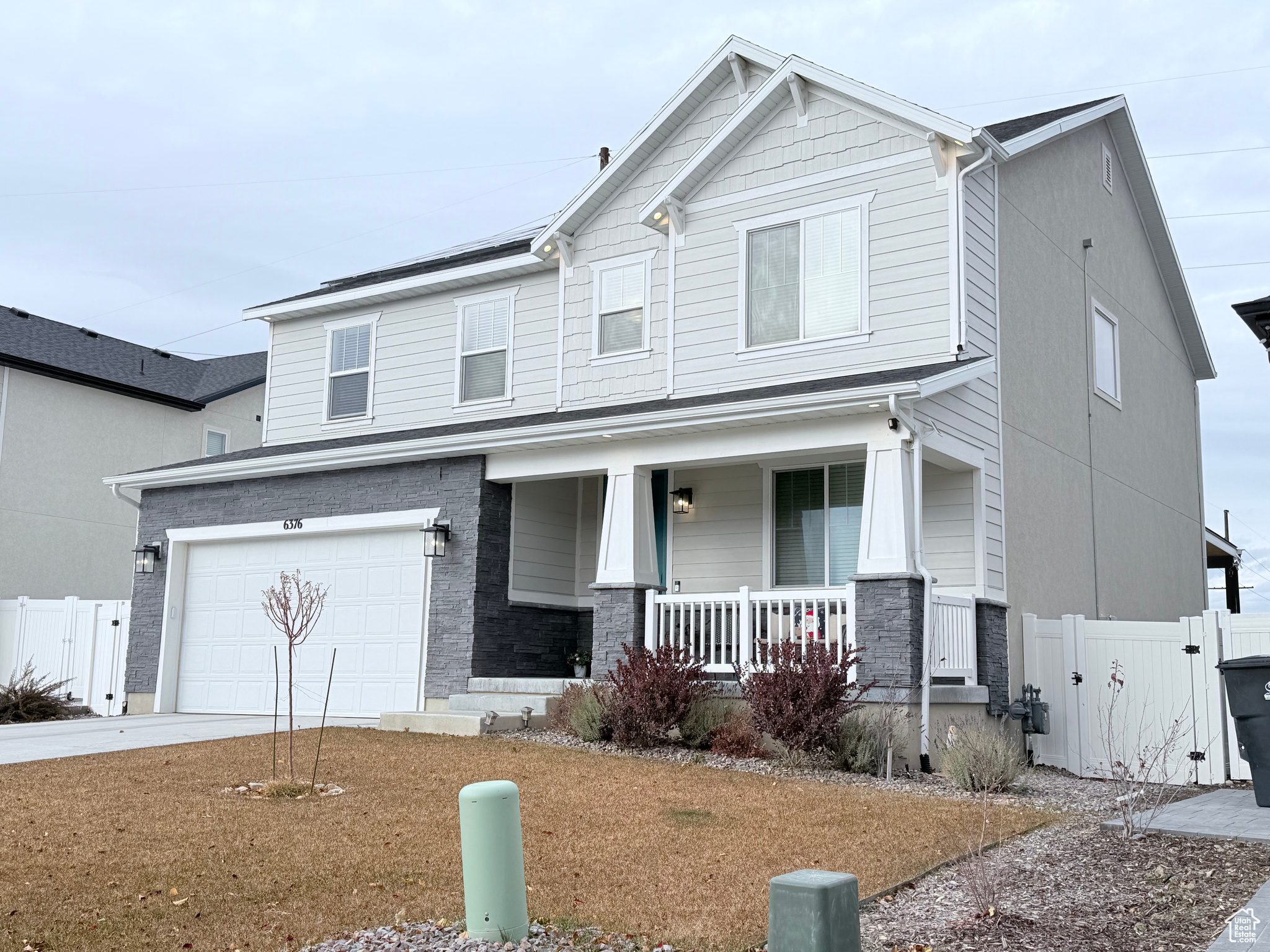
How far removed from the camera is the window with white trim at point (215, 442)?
80.2 feet

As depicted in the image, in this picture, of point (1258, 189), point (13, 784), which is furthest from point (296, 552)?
point (1258, 189)

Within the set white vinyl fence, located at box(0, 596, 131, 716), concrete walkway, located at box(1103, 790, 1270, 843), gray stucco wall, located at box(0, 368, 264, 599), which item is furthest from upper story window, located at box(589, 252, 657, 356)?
gray stucco wall, located at box(0, 368, 264, 599)

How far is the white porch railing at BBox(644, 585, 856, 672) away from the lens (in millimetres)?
10609

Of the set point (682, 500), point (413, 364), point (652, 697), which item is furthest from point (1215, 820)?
point (413, 364)

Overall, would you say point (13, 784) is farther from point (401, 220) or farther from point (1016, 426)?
point (401, 220)

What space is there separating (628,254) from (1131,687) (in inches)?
299

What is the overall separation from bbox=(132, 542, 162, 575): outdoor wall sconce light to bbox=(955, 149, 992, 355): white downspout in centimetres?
1107

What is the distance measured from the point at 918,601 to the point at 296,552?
833 centimetres

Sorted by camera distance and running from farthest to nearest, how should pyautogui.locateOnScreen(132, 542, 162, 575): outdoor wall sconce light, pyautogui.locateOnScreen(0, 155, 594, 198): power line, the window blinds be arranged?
1. pyautogui.locateOnScreen(0, 155, 594, 198): power line
2. pyautogui.locateOnScreen(132, 542, 162, 575): outdoor wall sconce light
3. the window blinds

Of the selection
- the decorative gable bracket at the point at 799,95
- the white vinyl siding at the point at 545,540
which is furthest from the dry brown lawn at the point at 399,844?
the decorative gable bracket at the point at 799,95

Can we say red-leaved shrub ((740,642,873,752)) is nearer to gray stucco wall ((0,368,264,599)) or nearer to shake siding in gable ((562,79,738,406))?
shake siding in gable ((562,79,738,406))

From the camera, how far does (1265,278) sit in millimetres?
19969

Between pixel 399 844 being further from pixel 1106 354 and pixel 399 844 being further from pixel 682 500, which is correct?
pixel 1106 354

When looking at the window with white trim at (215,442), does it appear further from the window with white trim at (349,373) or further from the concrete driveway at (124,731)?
the concrete driveway at (124,731)
